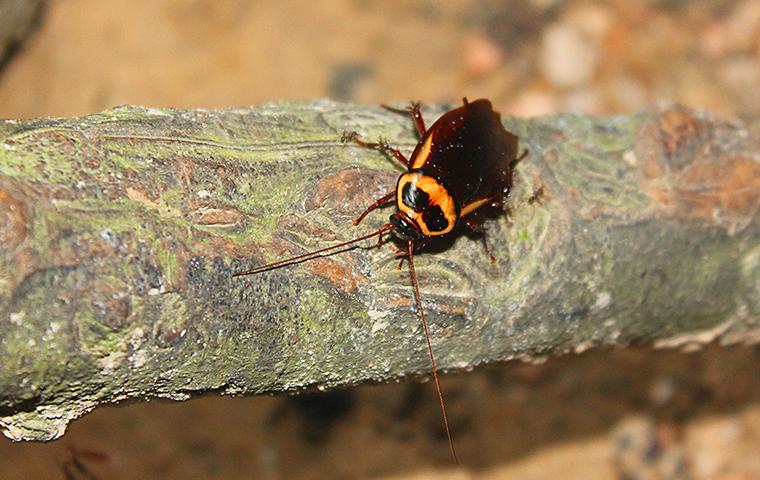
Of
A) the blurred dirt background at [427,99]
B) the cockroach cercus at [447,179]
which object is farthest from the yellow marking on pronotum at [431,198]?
the blurred dirt background at [427,99]

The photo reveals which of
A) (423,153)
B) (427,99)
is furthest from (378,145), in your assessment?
(427,99)

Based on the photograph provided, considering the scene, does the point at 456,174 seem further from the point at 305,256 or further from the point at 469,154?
the point at 305,256

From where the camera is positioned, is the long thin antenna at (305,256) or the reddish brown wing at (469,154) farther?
the reddish brown wing at (469,154)

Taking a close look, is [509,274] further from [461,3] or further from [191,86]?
[461,3]

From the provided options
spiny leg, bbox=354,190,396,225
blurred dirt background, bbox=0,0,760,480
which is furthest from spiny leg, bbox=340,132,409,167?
blurred dirt background, bbox=0,0,760,480

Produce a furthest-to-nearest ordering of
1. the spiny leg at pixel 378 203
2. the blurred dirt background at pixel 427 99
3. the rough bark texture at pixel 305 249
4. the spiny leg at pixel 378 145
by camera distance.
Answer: the blurred dirt background at pixel 427 99
the spiny leg at pixel 378 145
the spiny leg at pixel 378 203
the rough bark texture at pixel 305 249

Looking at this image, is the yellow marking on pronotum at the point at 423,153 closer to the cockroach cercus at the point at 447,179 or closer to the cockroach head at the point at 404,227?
the cockroach cercus at the point at 447,179
